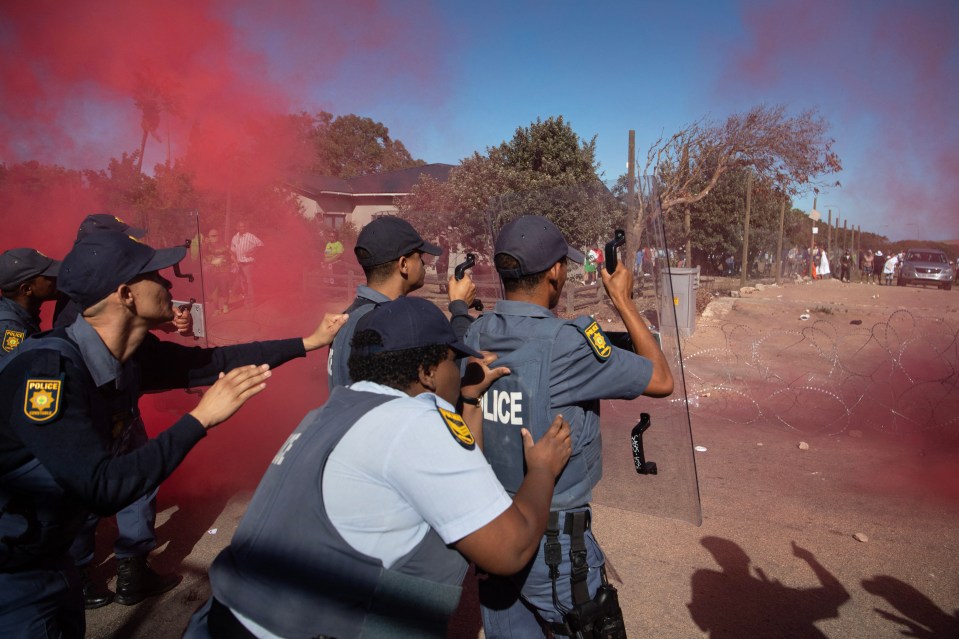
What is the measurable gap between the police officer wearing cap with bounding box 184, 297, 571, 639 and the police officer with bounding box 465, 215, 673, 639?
2.05 ft

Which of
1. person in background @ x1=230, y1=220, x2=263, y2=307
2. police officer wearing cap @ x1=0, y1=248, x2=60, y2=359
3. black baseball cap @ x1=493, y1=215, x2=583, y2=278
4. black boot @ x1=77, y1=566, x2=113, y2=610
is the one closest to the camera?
black baseball cap @ x1=493, y1=215, x2=583, y2=278

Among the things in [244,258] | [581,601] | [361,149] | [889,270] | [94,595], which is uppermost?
[361,149]

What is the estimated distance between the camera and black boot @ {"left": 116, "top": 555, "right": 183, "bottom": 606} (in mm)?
3328

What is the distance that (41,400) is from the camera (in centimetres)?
166

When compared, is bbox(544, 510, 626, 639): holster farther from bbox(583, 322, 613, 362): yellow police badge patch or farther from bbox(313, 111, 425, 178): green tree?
bbox(313, 111, 425, 178): green tree

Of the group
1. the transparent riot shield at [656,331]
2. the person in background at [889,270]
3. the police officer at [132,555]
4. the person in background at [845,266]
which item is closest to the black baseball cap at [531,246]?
the transparent riot shield at [656,331]

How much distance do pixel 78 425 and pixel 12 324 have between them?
2300 millimetres

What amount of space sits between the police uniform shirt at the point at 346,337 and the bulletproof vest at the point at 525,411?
0.61 m

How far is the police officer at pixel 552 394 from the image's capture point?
1.96 m

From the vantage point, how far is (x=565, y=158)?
41.1 ft

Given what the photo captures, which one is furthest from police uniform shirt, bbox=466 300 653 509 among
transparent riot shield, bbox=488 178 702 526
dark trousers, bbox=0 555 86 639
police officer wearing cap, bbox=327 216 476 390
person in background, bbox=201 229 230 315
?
person in background, bbox=201 229 230 315

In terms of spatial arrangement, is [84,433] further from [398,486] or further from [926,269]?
[926,269]

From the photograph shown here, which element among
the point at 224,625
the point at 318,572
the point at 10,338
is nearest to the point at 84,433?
the point at 224,625

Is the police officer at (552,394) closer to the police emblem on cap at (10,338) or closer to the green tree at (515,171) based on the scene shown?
the police emblem on cap at (10,338)
